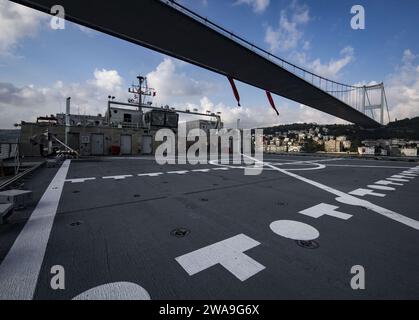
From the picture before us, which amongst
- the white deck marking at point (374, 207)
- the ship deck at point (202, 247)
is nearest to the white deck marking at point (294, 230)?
the ship deck at point (202, 247)

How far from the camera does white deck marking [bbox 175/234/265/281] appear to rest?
1.92m

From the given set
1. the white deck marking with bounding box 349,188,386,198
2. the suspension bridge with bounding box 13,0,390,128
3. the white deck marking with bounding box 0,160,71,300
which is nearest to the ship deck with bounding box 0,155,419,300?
the white deck marking with bounding box 0,160,71,300

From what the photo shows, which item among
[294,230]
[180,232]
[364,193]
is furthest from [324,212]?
[180,232]

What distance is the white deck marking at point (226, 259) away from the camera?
6.30 feet

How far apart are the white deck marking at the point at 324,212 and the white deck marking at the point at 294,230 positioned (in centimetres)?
59

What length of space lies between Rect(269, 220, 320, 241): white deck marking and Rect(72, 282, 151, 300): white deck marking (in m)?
1.96

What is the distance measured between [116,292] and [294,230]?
2.43m

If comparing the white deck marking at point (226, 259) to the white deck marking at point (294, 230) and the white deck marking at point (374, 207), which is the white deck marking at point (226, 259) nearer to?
the white deck marking at point (294, 230)

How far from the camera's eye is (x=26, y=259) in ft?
6.74

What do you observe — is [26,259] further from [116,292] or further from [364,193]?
[364,193]

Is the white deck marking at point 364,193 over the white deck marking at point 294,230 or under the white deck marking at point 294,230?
over

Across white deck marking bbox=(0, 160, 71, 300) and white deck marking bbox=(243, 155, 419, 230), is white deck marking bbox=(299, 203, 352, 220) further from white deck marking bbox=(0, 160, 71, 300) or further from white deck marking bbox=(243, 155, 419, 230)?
white deck marking bbox=(0, 160, 71, 300)
